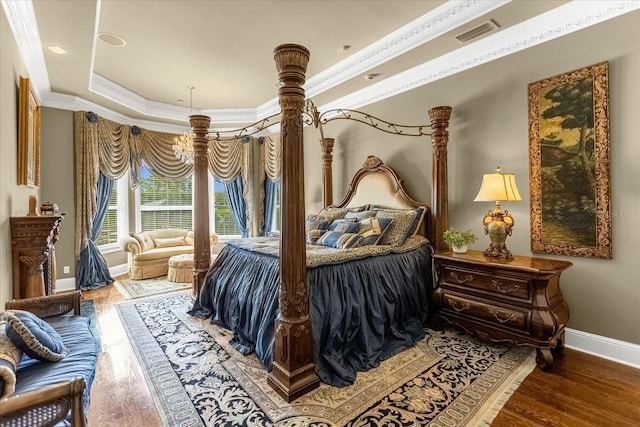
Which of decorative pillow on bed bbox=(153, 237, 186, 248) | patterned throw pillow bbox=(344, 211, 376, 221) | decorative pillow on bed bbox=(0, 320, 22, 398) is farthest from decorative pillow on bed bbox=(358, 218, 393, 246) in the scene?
decorative pillow on bed bbox=(153, 237, 186, 248)

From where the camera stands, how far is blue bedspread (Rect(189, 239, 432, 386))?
228cm

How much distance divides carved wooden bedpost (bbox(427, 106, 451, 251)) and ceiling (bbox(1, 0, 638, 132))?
2.52 ft

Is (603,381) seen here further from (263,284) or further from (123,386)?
(123,386)

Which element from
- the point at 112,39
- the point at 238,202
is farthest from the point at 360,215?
the point at 238,202

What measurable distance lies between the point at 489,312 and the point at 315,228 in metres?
2.10

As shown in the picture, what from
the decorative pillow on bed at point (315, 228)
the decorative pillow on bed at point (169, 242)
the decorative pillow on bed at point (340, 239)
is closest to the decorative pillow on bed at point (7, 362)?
the decorative pillow on bed at point (340, 239)

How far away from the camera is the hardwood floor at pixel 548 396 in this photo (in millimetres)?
1775

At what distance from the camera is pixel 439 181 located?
331 cm

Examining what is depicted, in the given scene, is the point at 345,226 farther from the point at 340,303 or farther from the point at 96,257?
the point at 96,257

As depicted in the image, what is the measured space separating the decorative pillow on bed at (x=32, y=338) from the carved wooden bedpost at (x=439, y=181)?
126 inches

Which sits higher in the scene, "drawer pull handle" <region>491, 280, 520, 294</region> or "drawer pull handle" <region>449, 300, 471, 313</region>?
"drawer pull handle" <region>491, 280, 520, 294</region>

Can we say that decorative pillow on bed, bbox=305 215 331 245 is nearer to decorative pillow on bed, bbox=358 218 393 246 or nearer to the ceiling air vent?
decorative pillow on bed, bbox=358 218 393 246

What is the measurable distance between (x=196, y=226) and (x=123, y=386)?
182 cm

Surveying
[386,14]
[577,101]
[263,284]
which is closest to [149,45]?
[386,14]
